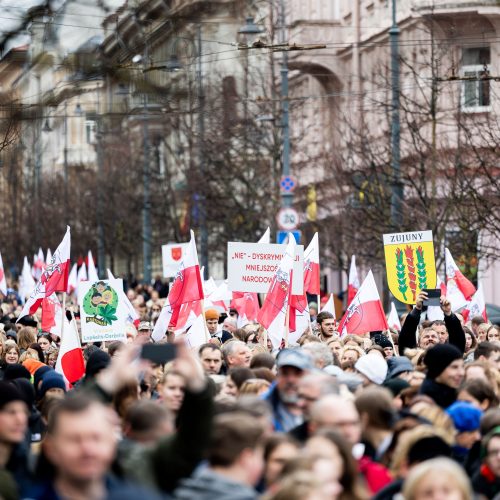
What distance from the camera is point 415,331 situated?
15898 millimetres

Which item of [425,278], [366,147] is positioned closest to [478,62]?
[366,147]

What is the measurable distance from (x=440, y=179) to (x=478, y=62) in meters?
7.73

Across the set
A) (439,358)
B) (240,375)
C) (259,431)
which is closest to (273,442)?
(259,431)

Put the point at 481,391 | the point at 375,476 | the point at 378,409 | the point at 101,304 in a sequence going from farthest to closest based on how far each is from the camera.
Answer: the point at 101,304 → the point at 481,391 → the point at 378,409 → the point at 375,476

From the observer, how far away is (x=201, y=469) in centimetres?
699

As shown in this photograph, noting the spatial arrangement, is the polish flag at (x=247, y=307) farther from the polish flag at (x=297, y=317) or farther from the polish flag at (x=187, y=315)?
the polish flag at (x=187, y=315)

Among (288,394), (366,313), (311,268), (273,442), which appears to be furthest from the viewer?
(311,268)

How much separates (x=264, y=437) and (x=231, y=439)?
582mm

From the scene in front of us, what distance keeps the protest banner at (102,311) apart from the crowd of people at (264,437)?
303 inches

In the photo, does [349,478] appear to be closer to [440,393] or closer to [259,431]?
[259,431]

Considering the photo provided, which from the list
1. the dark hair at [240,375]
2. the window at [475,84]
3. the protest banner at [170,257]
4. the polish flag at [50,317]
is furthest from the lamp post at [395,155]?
the dark hair at [240,375]

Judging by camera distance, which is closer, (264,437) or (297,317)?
(264,437)

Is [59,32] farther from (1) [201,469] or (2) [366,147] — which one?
(2) [366,147]

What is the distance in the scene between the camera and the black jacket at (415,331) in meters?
15.5
